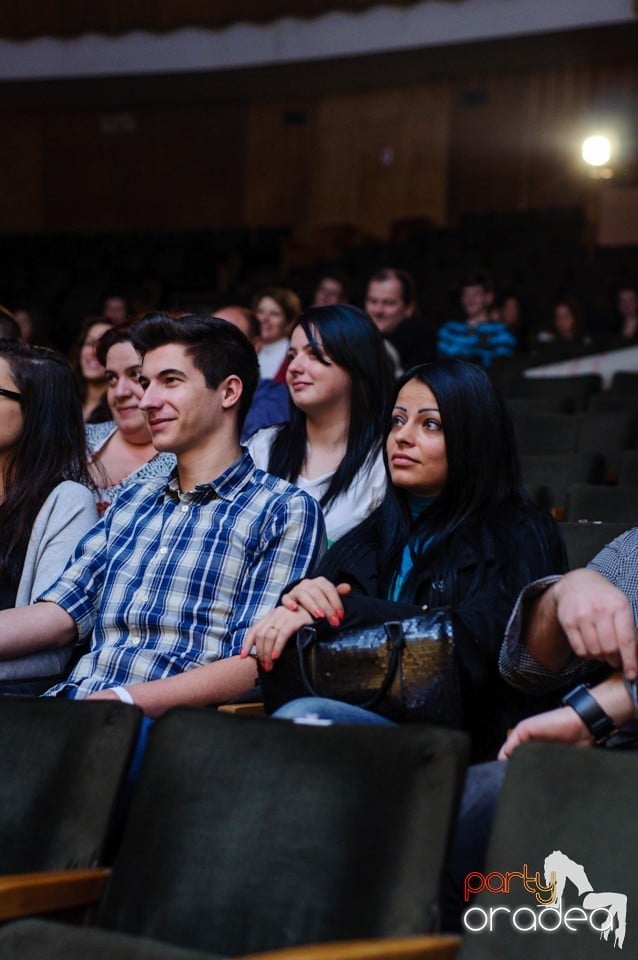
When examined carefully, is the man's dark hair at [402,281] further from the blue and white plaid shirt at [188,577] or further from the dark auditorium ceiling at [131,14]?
the dark auditorium ceiling at [131,14]

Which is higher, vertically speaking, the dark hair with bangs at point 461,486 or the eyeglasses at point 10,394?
the eyeglasses at point 10,394

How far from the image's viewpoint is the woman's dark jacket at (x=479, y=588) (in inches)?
55.7

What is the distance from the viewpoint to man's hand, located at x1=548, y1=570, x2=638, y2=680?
3.79 ft

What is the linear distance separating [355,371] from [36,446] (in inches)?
21.2

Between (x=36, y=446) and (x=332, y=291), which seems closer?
(x=36, y=446)

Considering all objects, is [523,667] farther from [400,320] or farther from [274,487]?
[400,320]

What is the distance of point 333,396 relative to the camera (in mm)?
2111

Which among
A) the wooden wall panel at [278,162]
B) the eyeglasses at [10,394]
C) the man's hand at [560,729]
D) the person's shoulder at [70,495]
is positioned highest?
the wooden wall panel at [278,162]

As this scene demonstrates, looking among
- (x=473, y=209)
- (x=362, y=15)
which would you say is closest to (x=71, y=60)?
Answer: (x=362, y=15)

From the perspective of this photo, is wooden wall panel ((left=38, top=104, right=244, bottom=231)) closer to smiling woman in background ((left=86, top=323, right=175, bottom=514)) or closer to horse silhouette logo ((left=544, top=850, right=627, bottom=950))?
smiling woman in background ((left=86, top=323, right=175, bottom=514))

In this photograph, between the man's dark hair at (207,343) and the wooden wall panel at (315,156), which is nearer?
the man's dark hair at (207,343)

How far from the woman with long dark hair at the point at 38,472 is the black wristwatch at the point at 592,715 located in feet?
2.75

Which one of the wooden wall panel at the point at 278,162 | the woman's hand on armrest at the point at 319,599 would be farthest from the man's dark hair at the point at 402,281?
the wooden wall panel at the point at 278,162

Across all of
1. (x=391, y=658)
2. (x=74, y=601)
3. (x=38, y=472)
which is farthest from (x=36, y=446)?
(x=391, y=658)
